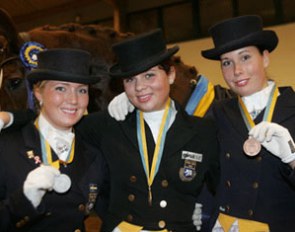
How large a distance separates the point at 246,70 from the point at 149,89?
1.30 ft

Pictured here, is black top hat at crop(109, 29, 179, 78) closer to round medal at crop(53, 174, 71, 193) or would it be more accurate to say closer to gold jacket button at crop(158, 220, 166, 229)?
round medal at crop(53, 174, 71, 193)

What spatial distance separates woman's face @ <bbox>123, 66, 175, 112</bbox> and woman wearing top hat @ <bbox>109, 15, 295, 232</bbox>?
0.23 metres

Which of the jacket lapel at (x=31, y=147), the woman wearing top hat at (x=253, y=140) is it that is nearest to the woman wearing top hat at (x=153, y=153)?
the woman wearing top hat at (x=253, y=140)

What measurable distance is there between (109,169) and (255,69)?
745mm

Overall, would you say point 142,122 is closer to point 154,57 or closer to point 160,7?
point 154,57

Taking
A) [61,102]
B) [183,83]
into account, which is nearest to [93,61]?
[183,83]

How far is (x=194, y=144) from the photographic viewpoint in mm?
1499

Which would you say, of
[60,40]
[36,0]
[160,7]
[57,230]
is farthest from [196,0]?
[57,230]

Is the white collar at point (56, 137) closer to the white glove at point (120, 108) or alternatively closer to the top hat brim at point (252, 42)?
the white glove at point (120, 108)

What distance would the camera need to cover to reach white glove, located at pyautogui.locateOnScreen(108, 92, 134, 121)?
1.55m

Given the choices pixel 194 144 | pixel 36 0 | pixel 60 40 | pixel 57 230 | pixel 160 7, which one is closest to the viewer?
pixel 57 230

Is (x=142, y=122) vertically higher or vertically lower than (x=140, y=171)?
higher

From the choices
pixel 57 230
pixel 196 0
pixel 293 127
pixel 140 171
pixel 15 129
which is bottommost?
pixel 57 230

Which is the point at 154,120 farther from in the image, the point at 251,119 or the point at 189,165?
the point at 251,119
